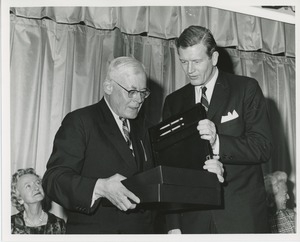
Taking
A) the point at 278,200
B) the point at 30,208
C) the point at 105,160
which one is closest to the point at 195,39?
the point at 105,160

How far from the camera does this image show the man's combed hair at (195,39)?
6.42 ft

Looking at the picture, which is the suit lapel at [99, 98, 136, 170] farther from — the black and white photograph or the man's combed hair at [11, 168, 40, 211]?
the man's combed hair at [11, 168, 40, 211]

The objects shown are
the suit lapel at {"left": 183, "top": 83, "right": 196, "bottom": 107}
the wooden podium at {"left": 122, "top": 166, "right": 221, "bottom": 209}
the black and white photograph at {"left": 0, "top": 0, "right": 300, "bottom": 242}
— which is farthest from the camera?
the suit lapel at {"left": 183, "top": 83, "right": 196, "bottom": 107}

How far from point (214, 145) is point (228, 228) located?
321 mm

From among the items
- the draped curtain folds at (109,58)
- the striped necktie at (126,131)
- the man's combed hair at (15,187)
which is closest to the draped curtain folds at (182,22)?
the draped curtain folds at (109,58)

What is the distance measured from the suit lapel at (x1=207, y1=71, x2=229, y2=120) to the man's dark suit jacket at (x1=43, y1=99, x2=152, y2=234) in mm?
305

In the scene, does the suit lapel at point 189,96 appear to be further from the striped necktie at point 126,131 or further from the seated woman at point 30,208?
the seated woman at point 30,208

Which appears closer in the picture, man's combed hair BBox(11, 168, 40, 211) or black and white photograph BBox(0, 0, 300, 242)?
black and white photograph BBox(0, 0, 300, 242)

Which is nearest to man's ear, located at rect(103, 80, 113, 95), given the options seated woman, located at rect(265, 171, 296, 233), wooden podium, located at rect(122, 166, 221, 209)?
wooden podium, located at rect(122, 166, 221, 209)

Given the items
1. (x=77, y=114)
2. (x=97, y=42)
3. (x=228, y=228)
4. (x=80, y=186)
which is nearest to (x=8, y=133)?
(x=77, y=114)

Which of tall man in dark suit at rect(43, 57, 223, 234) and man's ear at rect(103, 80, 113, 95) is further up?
man's ear at rect(103, 80, 113, 95)

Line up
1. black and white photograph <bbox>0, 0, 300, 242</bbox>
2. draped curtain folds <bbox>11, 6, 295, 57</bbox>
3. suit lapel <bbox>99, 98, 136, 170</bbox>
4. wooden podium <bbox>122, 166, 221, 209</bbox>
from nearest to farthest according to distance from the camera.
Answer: wooden podium <bbox>122, 166, 221, 209</bbox> < black and white photograph <bbox>0, 0, 300, 242</bbox> < suit lapel <bbox>99, 98, 136, 170</bbox> < draped curtain folds <bbox>11, 6, 295, 57</bbox>

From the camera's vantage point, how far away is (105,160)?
188cm

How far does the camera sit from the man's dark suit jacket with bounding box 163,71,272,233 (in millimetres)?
1816
